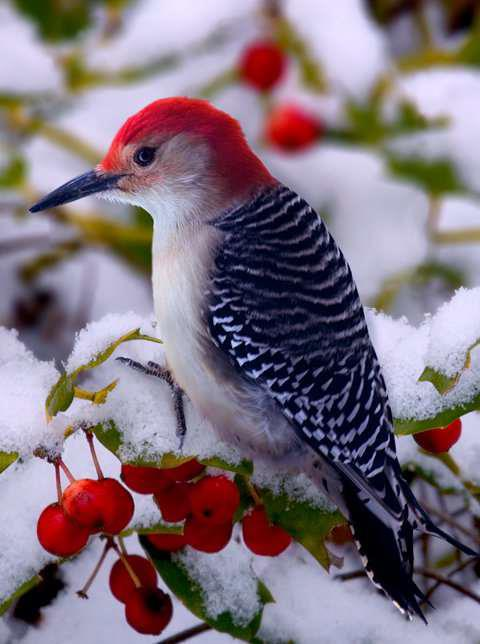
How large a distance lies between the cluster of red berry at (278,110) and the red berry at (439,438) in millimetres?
1779

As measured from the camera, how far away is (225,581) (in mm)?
1714

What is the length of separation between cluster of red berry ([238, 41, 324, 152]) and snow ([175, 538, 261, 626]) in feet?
5.76

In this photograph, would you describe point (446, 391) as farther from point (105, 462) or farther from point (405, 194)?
point (405, 194)

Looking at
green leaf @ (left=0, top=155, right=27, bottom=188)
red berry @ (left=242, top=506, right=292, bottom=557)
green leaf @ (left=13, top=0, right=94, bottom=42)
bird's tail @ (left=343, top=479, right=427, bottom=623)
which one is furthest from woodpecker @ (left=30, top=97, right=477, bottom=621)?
green leaf @ (left=13, top=0, right=94, bottom=42)

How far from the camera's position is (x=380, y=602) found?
6.57 ft

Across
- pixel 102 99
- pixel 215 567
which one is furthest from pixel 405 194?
Result: pixel 215 567

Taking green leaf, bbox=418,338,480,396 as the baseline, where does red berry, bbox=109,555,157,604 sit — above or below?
below

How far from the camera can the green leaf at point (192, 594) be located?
5.38ft

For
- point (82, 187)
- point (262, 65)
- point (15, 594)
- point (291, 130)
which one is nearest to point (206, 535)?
point (15, 594)

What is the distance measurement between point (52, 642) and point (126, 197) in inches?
33.1

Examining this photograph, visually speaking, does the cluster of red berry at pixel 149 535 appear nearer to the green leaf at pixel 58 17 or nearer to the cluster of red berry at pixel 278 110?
the cluster of red berry at pixel 278 110

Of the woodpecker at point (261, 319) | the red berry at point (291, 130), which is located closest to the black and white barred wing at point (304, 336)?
the woodpecker at point (261, 319)

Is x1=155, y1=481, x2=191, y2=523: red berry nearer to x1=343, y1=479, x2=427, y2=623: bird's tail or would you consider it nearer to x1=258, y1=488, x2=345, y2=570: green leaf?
x1=258, y1=488, x2=345, y2=570: green leaf

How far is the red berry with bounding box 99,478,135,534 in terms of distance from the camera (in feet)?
5.02
